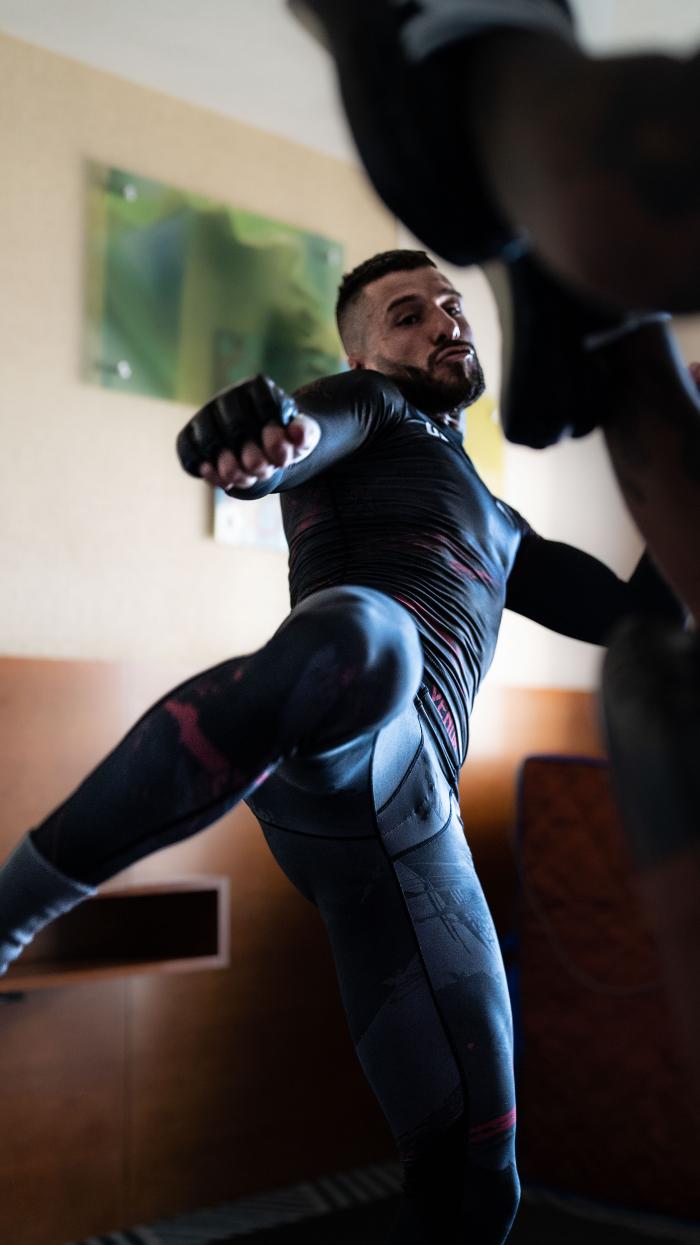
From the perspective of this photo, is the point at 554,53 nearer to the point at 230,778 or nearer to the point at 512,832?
the point at 230,778

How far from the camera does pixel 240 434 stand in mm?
825

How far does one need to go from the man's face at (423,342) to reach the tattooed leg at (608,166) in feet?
2.92

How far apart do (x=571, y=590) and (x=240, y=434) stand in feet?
2.50

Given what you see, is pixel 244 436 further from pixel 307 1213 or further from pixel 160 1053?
pixel 307 1213

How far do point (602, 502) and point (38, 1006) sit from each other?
213 centimetres

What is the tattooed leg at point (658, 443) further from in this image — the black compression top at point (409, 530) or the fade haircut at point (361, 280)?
the fade haircut at point (361, 280)

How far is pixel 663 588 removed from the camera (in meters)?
1.32

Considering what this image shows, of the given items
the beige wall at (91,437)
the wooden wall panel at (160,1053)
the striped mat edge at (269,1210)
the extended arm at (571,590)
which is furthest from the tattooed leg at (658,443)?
the striped mat edge at (269,1210)

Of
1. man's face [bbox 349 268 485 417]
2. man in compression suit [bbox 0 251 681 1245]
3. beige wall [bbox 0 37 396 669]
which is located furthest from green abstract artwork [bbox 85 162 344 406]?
man in compression suit [bbox 0 251 681 1245]

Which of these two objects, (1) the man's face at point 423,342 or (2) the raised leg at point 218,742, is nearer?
(2) the raised leg at point 218,742

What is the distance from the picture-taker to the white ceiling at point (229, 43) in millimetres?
2295

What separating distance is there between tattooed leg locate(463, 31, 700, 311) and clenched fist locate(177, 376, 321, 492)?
283mm

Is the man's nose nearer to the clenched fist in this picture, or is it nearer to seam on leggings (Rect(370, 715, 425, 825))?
seam on leggings (Rect(370, 715, 425, 825))

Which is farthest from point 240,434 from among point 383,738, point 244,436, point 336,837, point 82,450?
point 82,450
